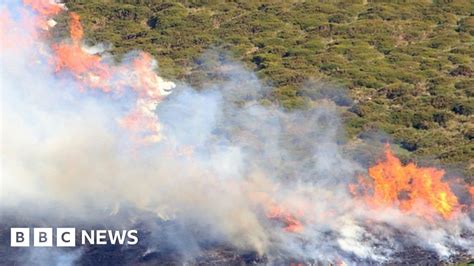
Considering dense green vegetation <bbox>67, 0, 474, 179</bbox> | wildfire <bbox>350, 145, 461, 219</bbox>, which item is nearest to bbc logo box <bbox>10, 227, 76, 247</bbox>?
wildfire <bbox>350, 145, 461, 219</bbox>

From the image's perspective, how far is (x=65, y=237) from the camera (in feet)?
163

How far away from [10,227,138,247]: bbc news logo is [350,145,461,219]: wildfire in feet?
50.4

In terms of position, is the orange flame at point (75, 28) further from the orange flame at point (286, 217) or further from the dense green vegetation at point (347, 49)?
the orange flame at point (286, 217)

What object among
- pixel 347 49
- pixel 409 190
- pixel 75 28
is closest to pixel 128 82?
pixel 409 190

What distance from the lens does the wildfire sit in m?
54.5

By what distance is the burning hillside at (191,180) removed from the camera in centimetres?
4947

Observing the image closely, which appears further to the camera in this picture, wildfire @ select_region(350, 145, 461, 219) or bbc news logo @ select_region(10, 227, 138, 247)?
wildfire @ select_region(350, 145, 461, 219)

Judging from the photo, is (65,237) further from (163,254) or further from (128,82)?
(128,82)

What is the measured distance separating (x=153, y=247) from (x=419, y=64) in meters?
47.5

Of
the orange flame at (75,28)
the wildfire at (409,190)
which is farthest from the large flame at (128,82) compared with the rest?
the wildfire at (409,190)

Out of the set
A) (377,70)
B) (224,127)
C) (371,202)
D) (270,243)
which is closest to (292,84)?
(377,70)

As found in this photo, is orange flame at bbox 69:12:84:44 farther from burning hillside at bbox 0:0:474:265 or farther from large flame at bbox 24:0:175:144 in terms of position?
burning hillside at bbox 0:0:474:265

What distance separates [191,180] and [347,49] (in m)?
41.5

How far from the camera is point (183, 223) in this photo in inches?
2039
